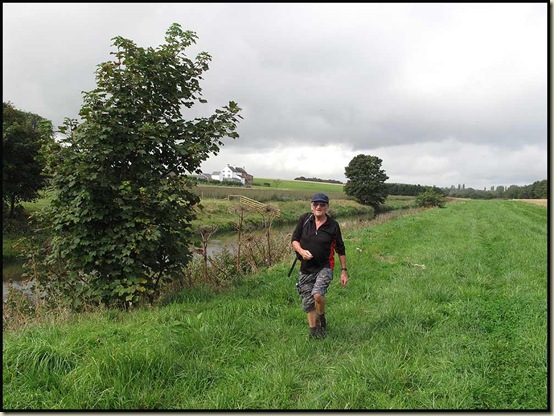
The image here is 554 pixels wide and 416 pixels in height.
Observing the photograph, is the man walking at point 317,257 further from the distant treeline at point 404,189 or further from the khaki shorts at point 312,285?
the distant treeline at point 404,189

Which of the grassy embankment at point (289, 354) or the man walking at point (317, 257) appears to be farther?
the man walking at point (317, 257)

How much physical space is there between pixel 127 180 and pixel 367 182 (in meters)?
64.8

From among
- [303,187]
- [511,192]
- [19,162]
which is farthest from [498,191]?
[19,162]

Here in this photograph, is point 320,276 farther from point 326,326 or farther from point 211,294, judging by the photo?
point 211,294

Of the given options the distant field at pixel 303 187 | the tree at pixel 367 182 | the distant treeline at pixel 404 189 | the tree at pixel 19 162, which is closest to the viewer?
A: the tree at pixel 19 162

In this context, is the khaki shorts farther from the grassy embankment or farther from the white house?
the white house

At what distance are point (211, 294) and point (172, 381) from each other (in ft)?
9.28

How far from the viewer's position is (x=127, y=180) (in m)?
6.17

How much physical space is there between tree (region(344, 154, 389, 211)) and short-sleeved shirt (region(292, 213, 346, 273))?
63551 mm

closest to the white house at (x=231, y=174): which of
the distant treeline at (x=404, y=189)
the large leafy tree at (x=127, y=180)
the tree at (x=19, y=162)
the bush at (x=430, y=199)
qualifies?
the distant treeline at (x=404, y=189)

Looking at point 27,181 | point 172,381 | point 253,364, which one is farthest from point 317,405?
point 27,181

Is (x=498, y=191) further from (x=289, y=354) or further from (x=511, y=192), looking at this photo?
(x=289, y=354)

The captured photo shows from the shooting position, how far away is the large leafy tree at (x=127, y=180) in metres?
5.65

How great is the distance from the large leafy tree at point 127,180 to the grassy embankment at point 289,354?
858 mm
